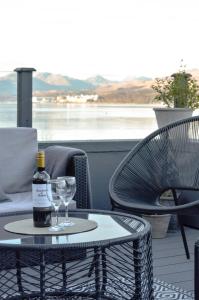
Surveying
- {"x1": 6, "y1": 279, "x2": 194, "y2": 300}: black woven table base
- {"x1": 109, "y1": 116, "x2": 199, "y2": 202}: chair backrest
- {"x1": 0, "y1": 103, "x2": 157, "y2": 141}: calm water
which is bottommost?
{"x1": 6, "y1": 279, "x2": 194, "y2": 300}: black woven table base

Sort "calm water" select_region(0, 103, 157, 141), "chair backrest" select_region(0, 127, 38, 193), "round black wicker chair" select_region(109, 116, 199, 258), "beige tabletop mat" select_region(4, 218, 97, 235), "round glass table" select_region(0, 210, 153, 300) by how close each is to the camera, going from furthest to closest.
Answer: "calm water" select_region(0, 103, 157, 141) < "chair backrest" select_region(0, 127, 38, 193) < "round black wicker chair" select_region(109, 116, 199, 258) < "beige tabletop mat" select_region(4, 218, 97, 235) < "round glass table" select_region(0, 210, 153, 300)

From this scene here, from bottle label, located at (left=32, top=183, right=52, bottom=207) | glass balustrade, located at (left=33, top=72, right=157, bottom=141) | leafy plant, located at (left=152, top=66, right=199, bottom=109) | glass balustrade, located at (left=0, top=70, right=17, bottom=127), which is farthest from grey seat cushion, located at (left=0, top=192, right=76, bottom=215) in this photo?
leafy plant, located at (left=152, top=66, right=199, bottom=109)

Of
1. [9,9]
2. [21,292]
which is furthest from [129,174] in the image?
[9,9]

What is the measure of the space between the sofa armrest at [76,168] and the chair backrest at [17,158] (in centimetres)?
21

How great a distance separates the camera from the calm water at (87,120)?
501cm

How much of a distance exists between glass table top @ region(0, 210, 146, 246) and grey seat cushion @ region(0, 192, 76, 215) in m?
Answer: 0.71

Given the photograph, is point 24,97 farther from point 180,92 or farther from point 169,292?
point 169,292

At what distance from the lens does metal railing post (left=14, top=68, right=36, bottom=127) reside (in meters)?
4.91

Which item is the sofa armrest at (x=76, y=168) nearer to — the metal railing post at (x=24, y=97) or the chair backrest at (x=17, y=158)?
the chair backrest at (x=17, y=158)

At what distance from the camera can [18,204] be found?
3631mm

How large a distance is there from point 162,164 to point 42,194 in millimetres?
1482

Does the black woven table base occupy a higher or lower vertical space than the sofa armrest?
lower

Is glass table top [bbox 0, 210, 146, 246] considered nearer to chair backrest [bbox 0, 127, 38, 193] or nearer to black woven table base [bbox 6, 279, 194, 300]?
black woven table base [bbox 6, 279, 194, 300]

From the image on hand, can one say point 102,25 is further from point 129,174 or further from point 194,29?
point 129,174
